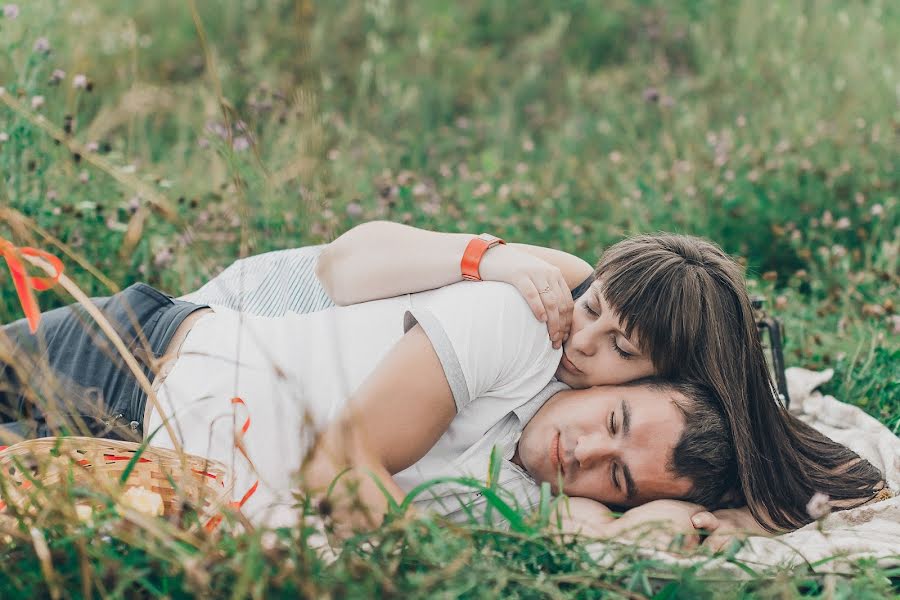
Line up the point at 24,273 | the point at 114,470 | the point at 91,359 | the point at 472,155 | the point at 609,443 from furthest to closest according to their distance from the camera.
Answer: the point at 472,155, the point at 91,359, the point at 609,443, the point at 114,470, the point at 24,273

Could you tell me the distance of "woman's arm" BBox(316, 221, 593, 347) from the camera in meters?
2.21

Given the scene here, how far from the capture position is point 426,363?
6.56 feet

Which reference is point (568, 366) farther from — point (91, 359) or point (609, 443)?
point (91, 359)

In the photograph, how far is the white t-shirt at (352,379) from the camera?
2.12 meters

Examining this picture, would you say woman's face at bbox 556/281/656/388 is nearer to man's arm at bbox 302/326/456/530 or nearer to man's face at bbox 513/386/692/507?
man's face at bbox 513/386/692/507

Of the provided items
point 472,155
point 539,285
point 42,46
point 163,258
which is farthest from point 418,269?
point 472,155

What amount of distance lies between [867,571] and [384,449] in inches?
36.4

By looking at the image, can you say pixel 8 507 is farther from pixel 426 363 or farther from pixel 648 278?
pixel 648 278

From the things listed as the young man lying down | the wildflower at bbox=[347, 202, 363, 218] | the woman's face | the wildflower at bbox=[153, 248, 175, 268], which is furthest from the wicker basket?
the wildflower at bbox=[347, 202, 363, 218]

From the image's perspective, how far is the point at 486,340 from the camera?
6.81ft

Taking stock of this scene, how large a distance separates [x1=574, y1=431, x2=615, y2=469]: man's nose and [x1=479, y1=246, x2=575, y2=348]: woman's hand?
0.79 feet

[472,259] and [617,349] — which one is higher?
[472,259]

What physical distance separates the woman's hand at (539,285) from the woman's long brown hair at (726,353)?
115 millimetres

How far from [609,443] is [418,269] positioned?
2.06 ft
